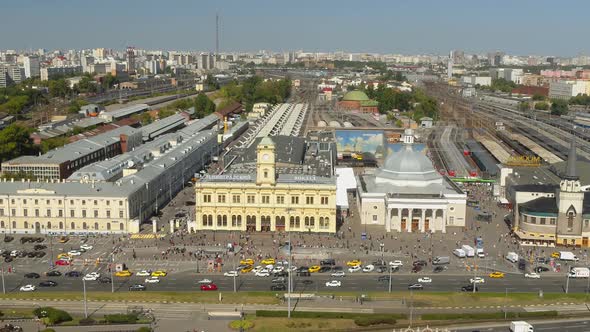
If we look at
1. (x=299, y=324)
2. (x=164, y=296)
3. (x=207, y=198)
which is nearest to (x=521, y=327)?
(x=299, y=324)

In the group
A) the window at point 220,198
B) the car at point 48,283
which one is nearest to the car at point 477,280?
the window at point 220,198

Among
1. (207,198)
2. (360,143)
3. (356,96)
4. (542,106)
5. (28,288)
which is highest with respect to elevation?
(356,96)

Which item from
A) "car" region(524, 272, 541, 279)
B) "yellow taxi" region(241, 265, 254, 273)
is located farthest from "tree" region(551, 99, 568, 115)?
"yellow taxi" region(241, 265, 254, 273)

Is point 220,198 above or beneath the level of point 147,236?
above

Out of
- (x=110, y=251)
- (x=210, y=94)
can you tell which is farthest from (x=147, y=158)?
(x=210, y=94)

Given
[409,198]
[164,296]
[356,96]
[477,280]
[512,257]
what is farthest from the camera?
[356,96]

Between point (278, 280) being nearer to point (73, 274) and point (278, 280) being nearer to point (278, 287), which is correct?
point (278, 287)

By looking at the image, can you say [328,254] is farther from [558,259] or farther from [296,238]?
[558,259]
